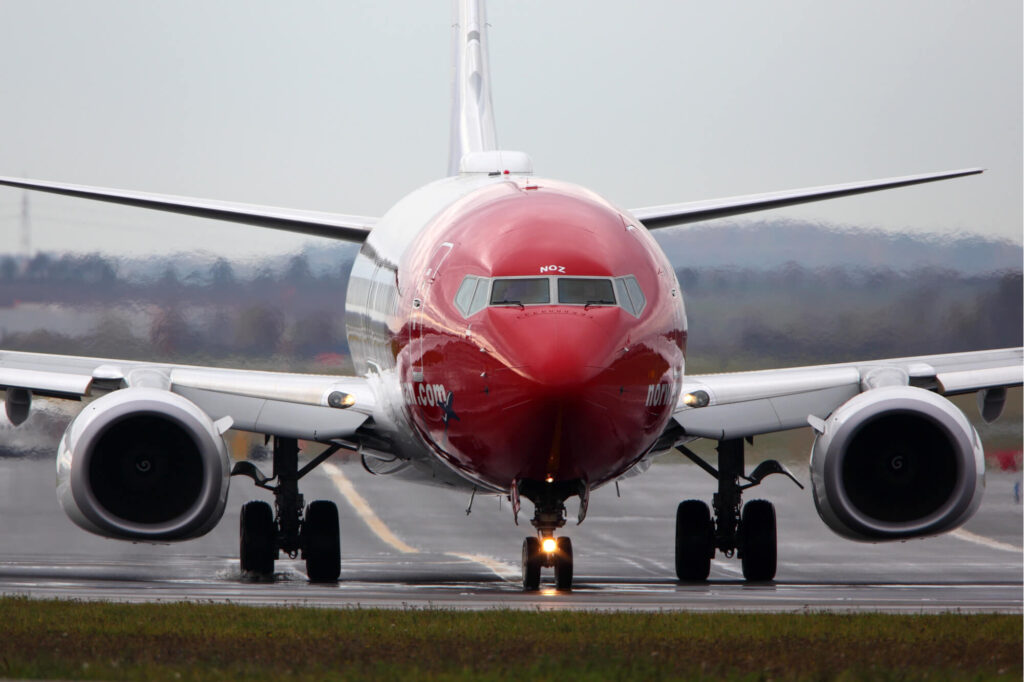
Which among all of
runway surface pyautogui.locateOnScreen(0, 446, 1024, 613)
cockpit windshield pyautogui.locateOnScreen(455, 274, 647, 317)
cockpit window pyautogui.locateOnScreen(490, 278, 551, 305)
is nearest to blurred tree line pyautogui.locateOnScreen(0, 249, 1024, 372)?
runway surface pyautogui.locateOnScreen(0, 446, 1024, 613)

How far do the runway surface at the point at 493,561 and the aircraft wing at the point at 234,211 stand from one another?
11.9ft

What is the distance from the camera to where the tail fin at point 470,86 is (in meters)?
25.1

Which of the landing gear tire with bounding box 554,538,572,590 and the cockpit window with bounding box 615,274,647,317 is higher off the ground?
the cockpit window with bounding box 615,274,647,317

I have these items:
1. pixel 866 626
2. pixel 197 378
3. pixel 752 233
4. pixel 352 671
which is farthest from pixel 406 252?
pixel 752 233

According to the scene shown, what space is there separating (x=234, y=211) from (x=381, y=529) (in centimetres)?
699

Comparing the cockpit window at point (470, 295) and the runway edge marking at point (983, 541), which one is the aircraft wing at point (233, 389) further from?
the runway edge marking at point (983, 541)

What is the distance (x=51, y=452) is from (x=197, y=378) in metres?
10.1

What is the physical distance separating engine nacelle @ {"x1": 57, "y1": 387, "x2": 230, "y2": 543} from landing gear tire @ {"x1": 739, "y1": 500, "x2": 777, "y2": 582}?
214 inches

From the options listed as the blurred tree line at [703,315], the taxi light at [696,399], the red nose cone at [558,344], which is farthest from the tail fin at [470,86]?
the red nose cone at [558,344]

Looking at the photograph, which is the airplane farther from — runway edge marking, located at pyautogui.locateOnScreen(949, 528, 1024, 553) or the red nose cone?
runway edge marking, located at pyautogui.locateOnScreen(949, 528, 1024, 553)

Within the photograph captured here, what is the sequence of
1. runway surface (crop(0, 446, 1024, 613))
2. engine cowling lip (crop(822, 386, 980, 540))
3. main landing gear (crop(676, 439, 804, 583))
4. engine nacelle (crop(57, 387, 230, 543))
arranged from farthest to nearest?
main landing gear (crop(676, 439, 804, 583)) → engine cowling lip (crop(822, 386, 980, 540)) → engine nacelle (crop(57, 387, 230, 543)) → runway surface (crop(0, 446, 1024, 613))

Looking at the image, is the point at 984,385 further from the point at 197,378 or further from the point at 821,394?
the point at 197,378

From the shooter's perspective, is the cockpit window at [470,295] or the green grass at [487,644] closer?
the green grass at [487,644]

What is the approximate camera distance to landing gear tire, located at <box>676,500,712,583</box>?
18375 millimetres
